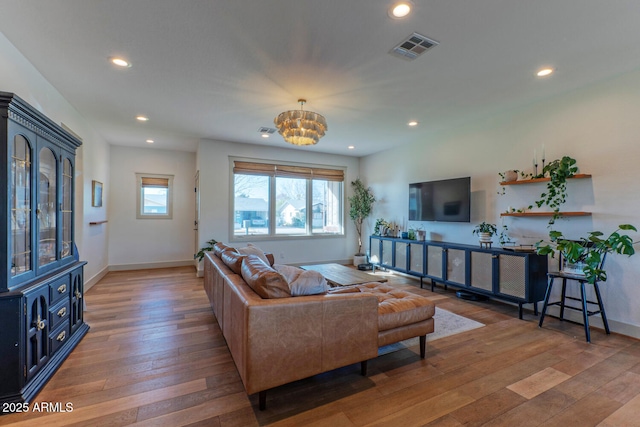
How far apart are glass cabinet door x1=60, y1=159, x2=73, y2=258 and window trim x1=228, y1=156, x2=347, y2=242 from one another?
2919mm

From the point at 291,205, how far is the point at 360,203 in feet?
5.32

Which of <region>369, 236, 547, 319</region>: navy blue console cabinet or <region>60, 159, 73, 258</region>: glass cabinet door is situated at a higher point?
<region>60, 159, 73, 258</region>: glass cabinet door

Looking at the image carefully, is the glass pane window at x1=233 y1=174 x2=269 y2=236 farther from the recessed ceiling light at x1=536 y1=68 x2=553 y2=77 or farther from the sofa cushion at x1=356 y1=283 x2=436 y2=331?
the recessed ceiling light at x1=536 y1=68 x2=553 y2=77

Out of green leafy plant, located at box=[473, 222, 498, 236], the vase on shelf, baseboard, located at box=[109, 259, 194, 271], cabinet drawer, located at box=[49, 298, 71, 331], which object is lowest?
baseboard, located at box=[109, 259, 194, 271]

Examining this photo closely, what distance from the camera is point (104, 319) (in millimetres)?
3301

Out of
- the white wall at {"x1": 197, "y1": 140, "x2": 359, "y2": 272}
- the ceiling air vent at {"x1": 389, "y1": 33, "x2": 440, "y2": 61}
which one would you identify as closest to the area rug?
the ceiling air vent at {"x1": 389, "y1": 33, "x2": 440, "y2": 61}

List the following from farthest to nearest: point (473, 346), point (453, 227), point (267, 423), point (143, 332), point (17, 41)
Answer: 1. point (453, 227)
2. point (143, 332)
3. point (473, 346)
4. point (17, 41)
5. point (267, 423)

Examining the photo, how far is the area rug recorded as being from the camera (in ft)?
8.84

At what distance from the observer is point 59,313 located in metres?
2.42

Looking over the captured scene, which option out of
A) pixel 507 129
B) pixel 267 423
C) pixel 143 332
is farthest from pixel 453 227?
pixel 143 332

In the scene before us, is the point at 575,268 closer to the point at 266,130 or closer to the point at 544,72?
the point at 544,72

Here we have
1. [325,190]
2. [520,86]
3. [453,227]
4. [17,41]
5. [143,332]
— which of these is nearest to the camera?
[17,41]

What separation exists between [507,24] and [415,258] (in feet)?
11.5

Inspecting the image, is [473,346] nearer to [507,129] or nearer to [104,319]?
[507,129]
